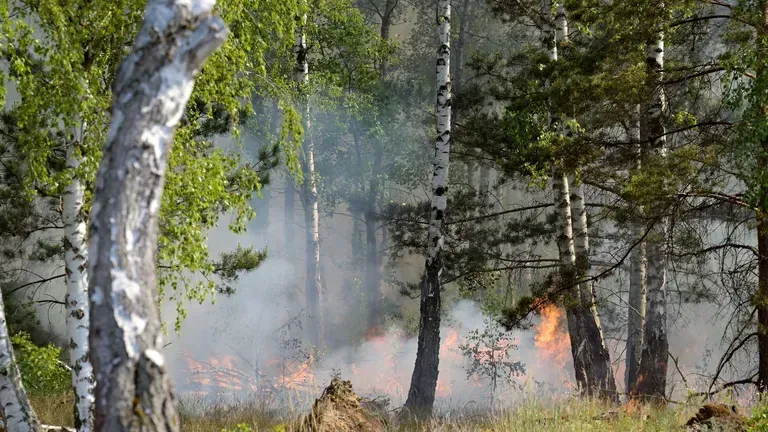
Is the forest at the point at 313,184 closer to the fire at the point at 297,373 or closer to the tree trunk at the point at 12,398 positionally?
the tree trunk at the point at 12,398

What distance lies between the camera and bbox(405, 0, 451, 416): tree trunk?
36.1 feet

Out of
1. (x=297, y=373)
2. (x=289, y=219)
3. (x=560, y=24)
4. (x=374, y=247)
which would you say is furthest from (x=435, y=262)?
(x=289, y=219)

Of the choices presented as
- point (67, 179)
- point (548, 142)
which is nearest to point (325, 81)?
point (548, 142)

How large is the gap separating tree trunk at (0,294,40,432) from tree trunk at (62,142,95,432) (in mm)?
397

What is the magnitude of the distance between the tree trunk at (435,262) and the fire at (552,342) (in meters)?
11.7

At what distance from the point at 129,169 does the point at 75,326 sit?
425cm

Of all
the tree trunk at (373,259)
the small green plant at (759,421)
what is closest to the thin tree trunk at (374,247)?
the tree trunk at (373,259)

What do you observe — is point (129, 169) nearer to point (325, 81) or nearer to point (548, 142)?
point (548, 142)

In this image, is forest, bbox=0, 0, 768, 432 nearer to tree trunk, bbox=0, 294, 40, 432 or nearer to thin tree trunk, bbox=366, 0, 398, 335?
tree trunk, bbox=0, 294, 40, 432

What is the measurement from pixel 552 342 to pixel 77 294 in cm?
1847

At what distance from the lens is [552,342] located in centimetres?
2291

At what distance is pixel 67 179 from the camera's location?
649 cm

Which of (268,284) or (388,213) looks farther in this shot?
(268,284)

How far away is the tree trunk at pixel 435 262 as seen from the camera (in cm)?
1102
